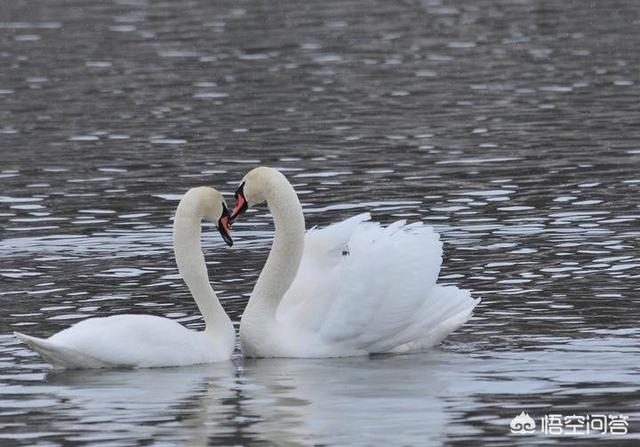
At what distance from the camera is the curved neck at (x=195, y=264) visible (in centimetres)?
1329

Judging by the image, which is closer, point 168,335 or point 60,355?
point 60,355

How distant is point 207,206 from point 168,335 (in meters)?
1.01

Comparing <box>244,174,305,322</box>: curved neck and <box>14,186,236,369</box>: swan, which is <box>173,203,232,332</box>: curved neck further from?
<box>244,174,305,322</box>: curved neck

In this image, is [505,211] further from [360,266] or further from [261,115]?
[261,115]

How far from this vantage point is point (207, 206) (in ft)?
43.7

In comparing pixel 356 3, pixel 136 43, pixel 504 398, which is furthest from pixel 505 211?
pixel 356 3

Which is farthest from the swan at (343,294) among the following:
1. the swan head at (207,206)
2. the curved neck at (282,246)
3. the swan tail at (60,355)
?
the swan tail at (60,355)

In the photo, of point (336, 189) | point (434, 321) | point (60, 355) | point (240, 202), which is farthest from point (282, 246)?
point (336, 189)

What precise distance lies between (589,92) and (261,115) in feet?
16.3

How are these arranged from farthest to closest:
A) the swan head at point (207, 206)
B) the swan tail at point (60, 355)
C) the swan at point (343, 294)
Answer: the swan head at point (207, 206), the swan at point (343, 294), the swan tail at point (60, 355)

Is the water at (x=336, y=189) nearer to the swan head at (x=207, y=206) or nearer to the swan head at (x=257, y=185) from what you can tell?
the swan head at (x=207, y=206)

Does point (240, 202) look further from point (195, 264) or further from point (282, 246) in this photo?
point (195, 264)

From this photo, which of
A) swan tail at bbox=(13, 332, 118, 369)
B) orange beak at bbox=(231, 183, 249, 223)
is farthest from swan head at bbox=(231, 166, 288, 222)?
swan tail at bbox=(13, 332, 118, 369)

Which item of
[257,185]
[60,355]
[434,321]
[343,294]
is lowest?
[434,321]
